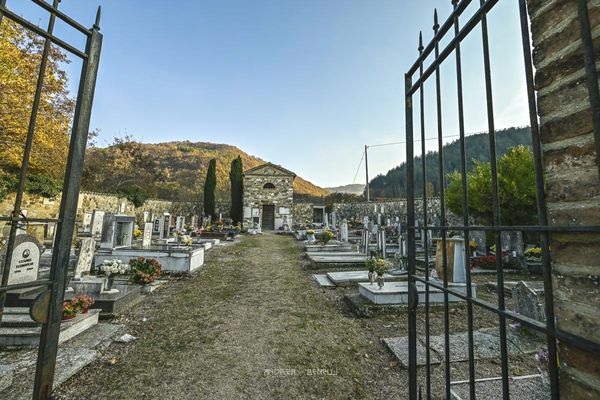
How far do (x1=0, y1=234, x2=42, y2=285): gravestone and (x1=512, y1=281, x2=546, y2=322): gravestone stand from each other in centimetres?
658

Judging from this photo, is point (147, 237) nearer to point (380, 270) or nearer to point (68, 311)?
point (68, 311)

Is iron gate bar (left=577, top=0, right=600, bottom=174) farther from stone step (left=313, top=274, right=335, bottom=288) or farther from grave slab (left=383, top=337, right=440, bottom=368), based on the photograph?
stone step (left=313, top=274, right=335, bottom=288)

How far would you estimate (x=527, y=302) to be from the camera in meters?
4.07

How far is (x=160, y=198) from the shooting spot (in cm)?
3108

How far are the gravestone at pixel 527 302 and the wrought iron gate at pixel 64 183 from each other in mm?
5491

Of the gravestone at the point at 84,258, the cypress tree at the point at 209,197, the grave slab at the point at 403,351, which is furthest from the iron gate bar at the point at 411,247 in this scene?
the cypress tree at the point at 209,197

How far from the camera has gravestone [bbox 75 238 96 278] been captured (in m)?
5.58

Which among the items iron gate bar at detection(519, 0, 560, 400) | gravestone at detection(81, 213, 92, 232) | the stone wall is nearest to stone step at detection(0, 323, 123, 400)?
iron gate bar at detection(519, 0, 560, 400)

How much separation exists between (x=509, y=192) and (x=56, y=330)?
13.8 metres

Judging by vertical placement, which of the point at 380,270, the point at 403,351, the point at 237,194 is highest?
the point at 237,194

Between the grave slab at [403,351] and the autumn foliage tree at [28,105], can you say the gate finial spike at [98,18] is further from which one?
the autumn foliage tree at [28,105]

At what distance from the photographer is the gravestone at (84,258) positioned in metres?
5.58

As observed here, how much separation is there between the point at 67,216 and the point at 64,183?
Answer: 0.22 m

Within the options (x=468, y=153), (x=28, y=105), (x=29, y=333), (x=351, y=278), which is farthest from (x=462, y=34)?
(x=468, y=153)
